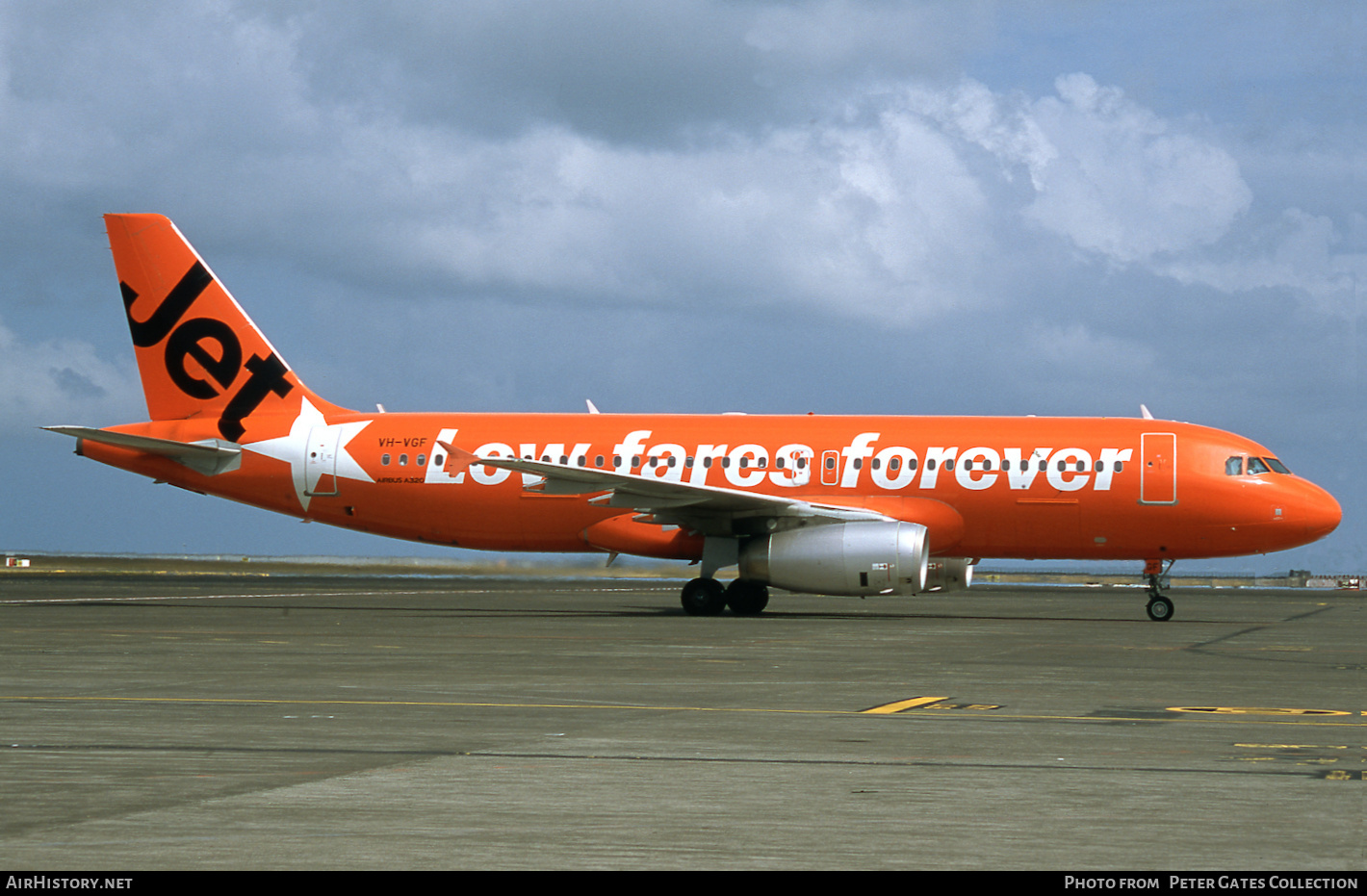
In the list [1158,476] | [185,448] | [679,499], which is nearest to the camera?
[679,499]

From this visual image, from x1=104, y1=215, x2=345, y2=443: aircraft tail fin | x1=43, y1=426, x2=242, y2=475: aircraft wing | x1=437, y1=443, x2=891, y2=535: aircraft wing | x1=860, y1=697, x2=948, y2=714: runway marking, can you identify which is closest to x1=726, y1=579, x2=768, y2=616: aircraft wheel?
x1=437, y1=443, x2=891, y2=535: aircraft wing

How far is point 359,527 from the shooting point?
1353 inches

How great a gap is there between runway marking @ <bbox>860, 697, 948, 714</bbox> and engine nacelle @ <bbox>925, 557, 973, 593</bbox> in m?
18.0

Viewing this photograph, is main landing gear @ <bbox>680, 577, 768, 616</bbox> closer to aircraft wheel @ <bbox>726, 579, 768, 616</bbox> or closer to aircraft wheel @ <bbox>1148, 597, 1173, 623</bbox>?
aircraft wheel @ <bbox>726, 579, 768, 616</bbox>

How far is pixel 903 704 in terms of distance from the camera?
13719 millimetres

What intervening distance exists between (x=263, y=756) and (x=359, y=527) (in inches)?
972

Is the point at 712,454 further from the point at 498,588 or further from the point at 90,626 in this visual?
the point at 498,588

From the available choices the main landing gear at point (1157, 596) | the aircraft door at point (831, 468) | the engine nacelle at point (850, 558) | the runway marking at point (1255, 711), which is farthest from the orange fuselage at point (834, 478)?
the runway marking at point (1255, 711)

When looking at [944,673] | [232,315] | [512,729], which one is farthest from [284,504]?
[512,729]

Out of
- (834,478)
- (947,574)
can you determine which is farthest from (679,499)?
(947,574)

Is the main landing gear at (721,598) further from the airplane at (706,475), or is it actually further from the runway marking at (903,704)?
the runway marking at (903,704)

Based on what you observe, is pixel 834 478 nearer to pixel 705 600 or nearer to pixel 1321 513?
pixel 705 600

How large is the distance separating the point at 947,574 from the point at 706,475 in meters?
5.58

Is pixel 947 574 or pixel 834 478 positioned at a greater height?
pixel 834 478
